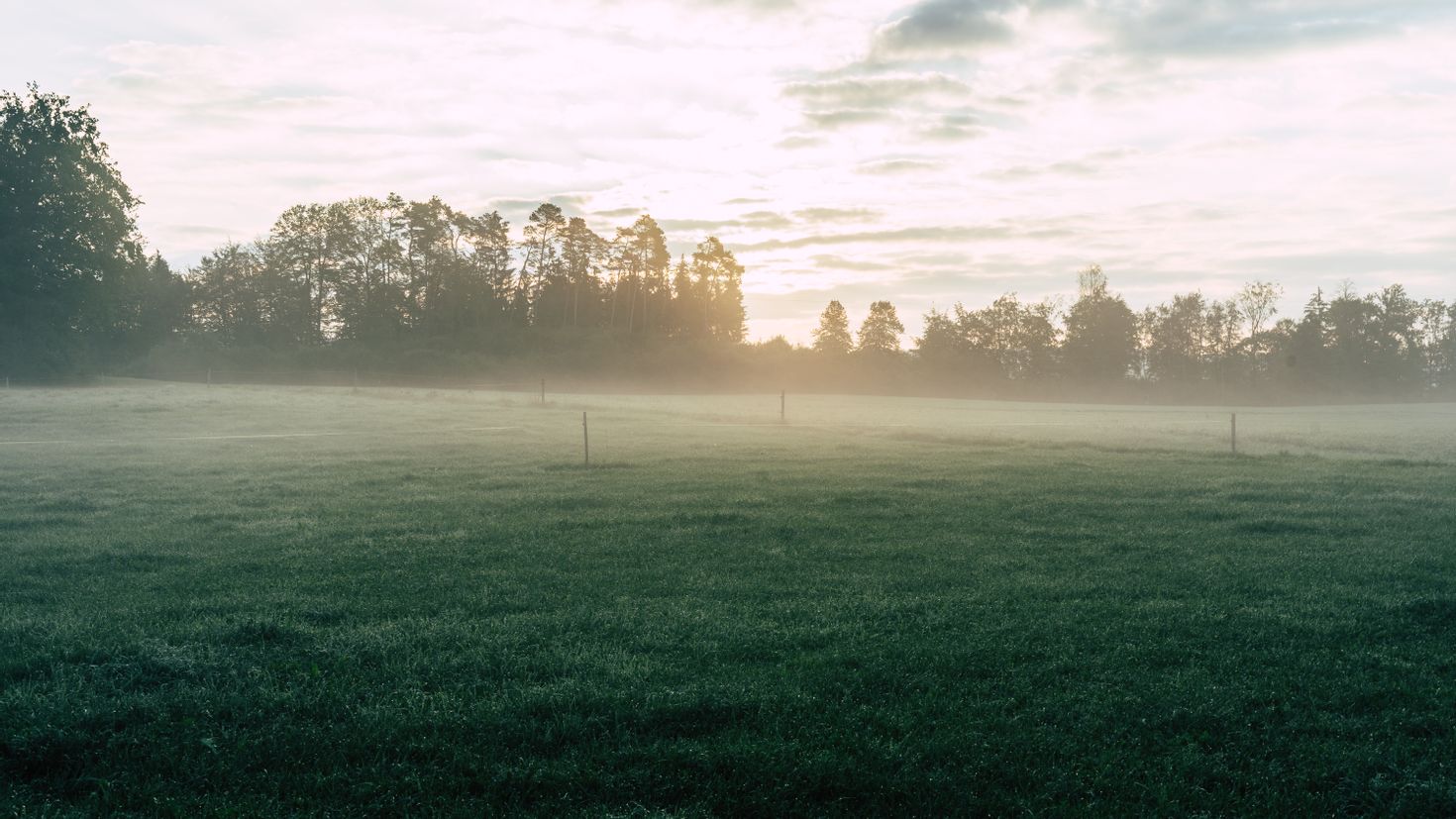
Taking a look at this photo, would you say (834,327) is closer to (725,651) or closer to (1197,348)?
(1197,348)

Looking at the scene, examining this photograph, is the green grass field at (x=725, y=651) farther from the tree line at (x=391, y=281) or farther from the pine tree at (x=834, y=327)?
the pine tree at (x=834, y=327)

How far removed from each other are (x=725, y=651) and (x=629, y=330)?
92.2 m

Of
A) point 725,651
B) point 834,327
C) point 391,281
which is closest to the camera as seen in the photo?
point 725,651

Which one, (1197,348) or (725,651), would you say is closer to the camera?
(725,651)

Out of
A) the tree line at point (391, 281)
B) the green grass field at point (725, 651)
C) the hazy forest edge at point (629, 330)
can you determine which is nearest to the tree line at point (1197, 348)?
the hazy forest edge at point (629, 330)

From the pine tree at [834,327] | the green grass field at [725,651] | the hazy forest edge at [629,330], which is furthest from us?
the pine tree at [834,327]

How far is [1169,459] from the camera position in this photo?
82.4ft

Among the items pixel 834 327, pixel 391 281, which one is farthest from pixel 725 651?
pixel 834 327

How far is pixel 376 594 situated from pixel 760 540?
17.0 ft

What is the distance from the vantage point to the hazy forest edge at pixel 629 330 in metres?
86.2

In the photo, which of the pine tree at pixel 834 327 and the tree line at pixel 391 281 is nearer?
the tree line at pixel 391 281

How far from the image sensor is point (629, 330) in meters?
98.6

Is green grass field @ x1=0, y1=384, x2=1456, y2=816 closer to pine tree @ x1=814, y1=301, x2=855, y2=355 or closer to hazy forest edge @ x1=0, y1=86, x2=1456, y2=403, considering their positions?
hazy forest edge @ x1=0, y1=86, x2=1456, y2=403

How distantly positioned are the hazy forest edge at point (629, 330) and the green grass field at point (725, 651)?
231 feet
